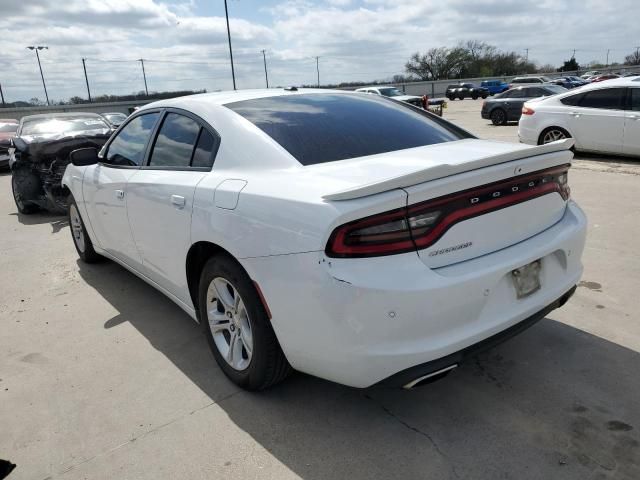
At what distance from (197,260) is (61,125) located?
782 cm

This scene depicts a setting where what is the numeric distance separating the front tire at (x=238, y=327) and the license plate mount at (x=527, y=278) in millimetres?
1170

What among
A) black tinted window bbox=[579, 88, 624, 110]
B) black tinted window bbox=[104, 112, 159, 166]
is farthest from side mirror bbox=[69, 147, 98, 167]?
black tinted window bbox=[579, 88, 624, 110]

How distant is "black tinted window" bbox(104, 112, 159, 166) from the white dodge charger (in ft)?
0.98

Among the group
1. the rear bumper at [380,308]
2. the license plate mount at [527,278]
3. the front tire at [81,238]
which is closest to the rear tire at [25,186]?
the front tire at [81,238]

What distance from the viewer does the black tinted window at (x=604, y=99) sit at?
9.07 m

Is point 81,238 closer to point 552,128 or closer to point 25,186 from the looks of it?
point 25,186

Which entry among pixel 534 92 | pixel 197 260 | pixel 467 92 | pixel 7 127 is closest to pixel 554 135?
pixel 197 260

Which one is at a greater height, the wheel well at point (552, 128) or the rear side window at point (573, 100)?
the rear side window at point (573, 100)

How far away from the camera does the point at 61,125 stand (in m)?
9.27

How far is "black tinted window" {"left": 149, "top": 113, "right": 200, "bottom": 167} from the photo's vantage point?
312cm

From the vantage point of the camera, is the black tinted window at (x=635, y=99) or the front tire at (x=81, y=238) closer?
the front tire at (x=81, y=238)

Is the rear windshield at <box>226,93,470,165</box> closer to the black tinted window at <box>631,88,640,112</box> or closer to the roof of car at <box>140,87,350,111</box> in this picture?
the roof of car at <box>140,87,350,111</box>

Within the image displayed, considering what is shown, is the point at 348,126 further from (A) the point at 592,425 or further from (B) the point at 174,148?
(A) the point at 592,425

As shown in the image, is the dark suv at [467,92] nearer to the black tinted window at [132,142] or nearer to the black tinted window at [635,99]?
the black tinted window at [635,99]
